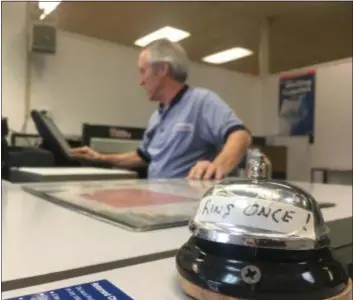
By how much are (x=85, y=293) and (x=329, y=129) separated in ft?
11.6

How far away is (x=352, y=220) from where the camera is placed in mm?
598

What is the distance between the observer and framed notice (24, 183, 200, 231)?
1.59 feet

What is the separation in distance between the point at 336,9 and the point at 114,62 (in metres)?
2.21

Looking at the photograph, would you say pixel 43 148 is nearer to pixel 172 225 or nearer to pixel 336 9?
pixel 172 225

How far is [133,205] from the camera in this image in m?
0.59

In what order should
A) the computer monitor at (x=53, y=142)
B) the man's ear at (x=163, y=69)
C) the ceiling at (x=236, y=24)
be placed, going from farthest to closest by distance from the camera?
the ceiling at (x=236, y=24) → the computer monitor at (x=53, y=142) → the man's ear at (x=163, y=69)

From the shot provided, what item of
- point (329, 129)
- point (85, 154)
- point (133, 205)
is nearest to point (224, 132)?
point (85, 154)

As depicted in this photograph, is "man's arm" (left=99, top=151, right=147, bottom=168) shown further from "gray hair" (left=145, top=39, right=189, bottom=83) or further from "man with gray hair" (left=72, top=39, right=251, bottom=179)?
→ "gray hair" (left=145, top=39, right=189, bottom=83)

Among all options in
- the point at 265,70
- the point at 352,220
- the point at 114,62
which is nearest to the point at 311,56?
the point at 265,70

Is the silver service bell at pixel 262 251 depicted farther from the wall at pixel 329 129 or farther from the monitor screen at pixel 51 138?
the wall at pixel 329 129

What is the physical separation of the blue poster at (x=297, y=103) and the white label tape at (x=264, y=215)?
3558mm

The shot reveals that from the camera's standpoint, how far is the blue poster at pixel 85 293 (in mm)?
267

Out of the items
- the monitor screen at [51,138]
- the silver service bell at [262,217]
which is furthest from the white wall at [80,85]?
the silver service bell at [262,217]

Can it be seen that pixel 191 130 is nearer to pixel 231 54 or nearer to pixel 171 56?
pixel 171 56
